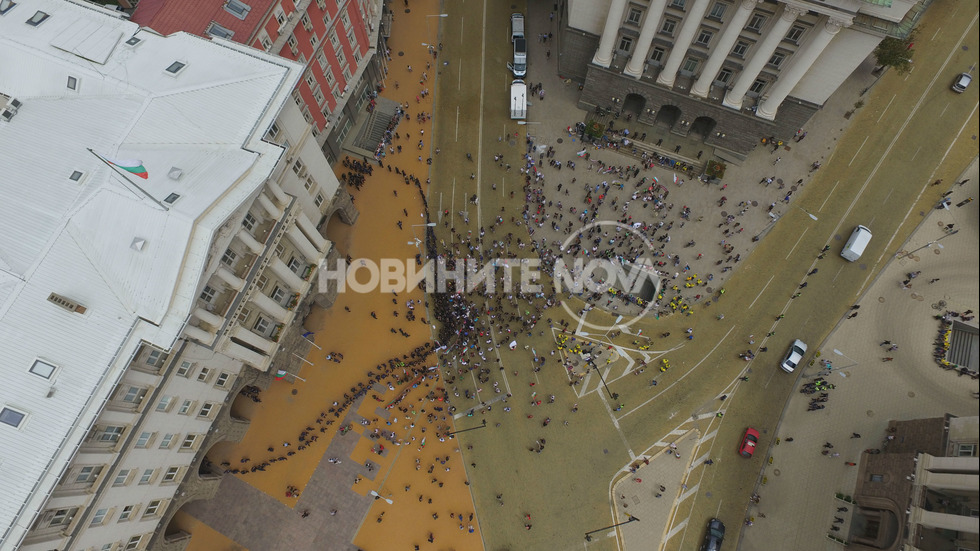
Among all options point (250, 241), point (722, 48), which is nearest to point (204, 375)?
point (250, 241)

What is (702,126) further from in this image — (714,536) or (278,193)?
(278,193)

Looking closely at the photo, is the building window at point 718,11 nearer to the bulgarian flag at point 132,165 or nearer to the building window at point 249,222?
the building window at point 249,222

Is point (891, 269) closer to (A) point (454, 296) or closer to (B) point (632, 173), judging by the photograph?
(B) point (632, 173)

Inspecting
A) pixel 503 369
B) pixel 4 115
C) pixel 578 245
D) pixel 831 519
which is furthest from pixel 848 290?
pixel 4 115

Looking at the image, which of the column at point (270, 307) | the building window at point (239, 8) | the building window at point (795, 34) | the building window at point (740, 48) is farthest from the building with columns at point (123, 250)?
the building window at point (795, 34)

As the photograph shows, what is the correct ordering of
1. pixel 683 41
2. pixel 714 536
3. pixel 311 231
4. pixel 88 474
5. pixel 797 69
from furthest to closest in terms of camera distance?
pixel 683 41, pixel 797 69, pixel 311 231, pixel 714 536, pixel 88 474
